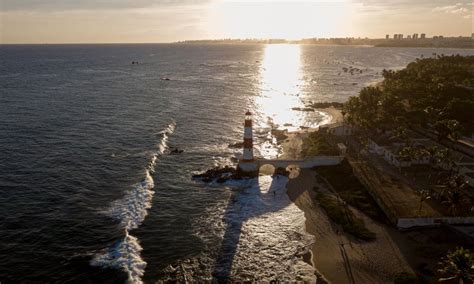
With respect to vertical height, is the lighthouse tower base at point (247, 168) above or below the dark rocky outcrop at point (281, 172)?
above

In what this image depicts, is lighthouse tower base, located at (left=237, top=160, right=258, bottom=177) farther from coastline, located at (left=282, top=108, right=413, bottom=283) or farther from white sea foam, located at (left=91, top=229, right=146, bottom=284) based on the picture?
white sea foam, located at (left=91, top=229, right=146, bottom=284)

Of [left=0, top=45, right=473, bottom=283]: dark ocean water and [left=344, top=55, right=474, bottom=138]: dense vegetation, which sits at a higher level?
[left=344, top=55, right=474, bottom=138]: dense vegetation

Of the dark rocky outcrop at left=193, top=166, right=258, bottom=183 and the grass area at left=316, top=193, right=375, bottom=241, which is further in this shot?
the dark rocky outcrop at left=193, top=166, right=258, bottom=183

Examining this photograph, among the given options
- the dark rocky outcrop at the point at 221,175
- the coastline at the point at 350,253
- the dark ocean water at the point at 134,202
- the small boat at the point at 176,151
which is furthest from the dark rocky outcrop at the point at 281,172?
the small boat at the point at 176,151

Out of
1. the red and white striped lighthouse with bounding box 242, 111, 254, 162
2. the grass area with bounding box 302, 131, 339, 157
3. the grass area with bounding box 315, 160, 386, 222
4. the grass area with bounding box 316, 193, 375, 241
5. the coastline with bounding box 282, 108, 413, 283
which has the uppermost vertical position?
the red and white striped lighthouse with bounding box 242, 111, 254, 162

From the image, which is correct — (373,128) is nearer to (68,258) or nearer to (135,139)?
(135,139)

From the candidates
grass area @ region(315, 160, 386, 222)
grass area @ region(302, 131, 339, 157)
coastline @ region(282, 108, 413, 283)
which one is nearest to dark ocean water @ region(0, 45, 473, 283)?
coastline @ region(282, 108, 413, 283)

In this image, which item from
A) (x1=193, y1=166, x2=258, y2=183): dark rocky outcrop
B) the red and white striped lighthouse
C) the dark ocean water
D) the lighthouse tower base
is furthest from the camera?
the lighthouse tower base

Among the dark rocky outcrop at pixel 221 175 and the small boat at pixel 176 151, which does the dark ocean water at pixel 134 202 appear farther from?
the dark rocky outcrop at pixel 221 175
